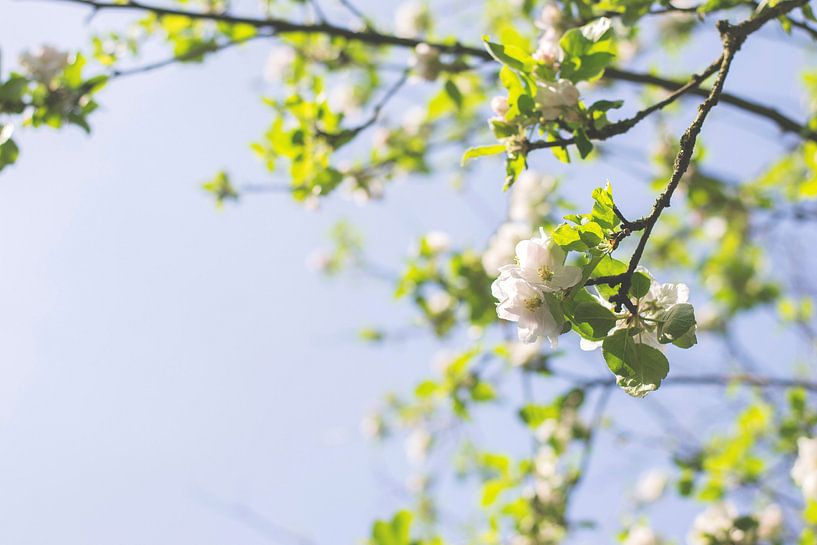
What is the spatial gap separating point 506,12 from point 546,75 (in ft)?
10.8

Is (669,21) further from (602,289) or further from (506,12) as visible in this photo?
(602,289)

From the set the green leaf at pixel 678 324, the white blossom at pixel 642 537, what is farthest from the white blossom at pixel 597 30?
the white blossom at pixel 642 537

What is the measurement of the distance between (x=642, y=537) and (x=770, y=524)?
0.67 metres

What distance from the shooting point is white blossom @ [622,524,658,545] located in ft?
11.1

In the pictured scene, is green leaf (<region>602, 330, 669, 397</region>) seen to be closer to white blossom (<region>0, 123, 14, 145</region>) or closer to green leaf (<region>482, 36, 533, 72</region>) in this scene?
green leaf (<region>482, 36, 533, 72</region>)

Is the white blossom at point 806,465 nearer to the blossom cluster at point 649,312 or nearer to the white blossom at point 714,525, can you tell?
the white blossom at point 714,525

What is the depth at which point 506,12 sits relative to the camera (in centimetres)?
455

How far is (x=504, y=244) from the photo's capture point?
303cm

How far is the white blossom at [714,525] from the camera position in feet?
8.59

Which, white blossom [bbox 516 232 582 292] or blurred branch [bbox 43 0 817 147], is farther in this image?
blurred branch [bbox 43 0 817 147]

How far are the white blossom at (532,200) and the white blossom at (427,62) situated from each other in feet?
3.15

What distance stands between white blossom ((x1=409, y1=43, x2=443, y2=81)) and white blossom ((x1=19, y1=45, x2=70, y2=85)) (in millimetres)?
1247

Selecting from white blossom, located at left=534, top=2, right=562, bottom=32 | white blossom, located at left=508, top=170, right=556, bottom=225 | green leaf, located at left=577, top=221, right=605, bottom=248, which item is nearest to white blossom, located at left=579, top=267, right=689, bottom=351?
green leaf, located at left=577, top=221, right=605, bottom=248

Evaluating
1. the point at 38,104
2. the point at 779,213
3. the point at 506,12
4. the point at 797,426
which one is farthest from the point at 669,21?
the point at 38,104
